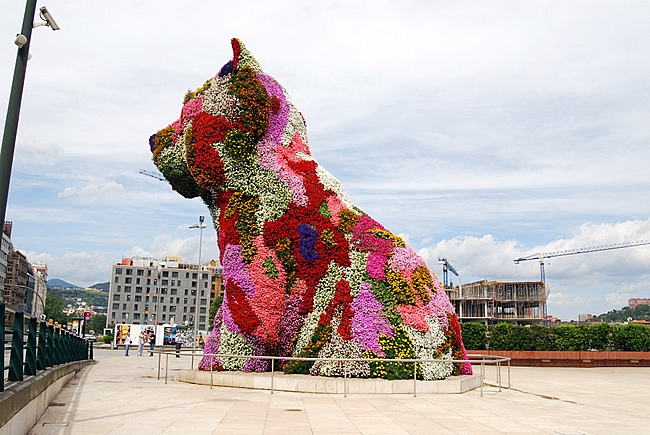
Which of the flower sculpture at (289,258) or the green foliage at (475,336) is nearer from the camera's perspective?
the flower sculpture at (289,258)

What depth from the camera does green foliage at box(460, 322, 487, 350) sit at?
104 ft

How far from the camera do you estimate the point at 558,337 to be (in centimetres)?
3122

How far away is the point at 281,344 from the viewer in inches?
627

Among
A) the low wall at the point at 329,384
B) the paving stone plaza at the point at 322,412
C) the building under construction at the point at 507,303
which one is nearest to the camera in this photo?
the paving stone plaza at the point at 322,412

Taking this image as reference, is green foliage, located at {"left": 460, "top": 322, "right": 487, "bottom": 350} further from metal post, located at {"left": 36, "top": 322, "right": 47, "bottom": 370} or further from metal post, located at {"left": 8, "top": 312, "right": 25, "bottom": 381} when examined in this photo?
metal post, located at {"left": 8, "top": 312, "right": 25, "bottom": 381}

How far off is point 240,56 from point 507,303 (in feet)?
251

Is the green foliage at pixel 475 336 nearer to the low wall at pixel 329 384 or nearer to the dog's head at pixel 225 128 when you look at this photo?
the low wall at pixel 329 384

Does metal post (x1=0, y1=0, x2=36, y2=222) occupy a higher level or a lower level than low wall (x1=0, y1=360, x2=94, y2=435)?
higher

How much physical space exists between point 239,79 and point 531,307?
7691cm

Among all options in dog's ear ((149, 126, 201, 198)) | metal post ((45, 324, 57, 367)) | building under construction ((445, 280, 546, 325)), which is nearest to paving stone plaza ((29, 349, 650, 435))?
metal post ((45, 324, 57, 367))

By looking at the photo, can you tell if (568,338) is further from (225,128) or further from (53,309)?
(53,309)

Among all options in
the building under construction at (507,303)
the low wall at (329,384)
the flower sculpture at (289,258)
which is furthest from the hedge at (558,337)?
the building under construction at (507,303)

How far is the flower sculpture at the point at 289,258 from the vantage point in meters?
15.1

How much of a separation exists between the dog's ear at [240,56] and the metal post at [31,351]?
988 cm
